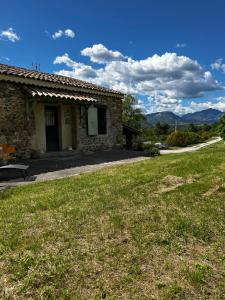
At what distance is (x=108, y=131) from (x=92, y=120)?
1691 millimetres

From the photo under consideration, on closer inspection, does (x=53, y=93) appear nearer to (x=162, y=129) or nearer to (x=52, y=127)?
(x=52, y=127)

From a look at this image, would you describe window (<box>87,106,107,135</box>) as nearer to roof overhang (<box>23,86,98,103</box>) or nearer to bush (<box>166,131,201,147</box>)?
roof overhang (<box>23,86,98,103</box>)

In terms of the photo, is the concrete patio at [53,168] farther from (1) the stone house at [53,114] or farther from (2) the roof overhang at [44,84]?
(2) the roof overhang at [44,84]

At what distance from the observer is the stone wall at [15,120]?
1072 cm

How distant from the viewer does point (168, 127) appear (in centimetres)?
5500

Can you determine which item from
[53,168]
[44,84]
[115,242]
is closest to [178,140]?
→ [44,84]

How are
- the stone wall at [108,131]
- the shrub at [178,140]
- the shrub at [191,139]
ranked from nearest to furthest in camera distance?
1. the stone wall at [108,131]
2. the shrub at [178,140]
3. the shrub at [191,139]

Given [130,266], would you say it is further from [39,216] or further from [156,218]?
[39,216]

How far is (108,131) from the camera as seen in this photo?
15.9 m

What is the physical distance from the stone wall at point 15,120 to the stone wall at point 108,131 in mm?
3024

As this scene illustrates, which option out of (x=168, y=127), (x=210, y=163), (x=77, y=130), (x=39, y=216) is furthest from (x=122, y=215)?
(x=168, y=127)

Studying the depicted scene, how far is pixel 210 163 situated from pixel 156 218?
4338 mm

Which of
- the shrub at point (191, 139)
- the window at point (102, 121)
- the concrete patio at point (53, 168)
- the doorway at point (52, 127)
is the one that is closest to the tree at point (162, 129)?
the shrub at point (191, 139)

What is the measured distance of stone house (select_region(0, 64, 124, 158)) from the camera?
10945 millimetres
